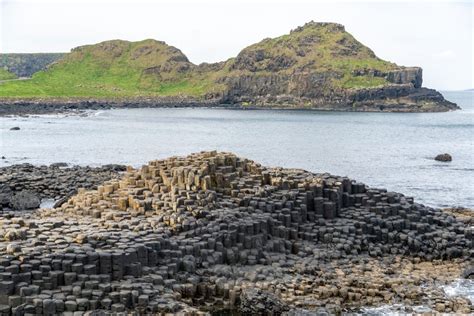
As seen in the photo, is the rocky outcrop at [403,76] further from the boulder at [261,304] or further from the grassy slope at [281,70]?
the boulder at [261,304]

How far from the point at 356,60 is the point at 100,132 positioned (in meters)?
105

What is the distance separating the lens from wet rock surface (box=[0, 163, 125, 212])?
105 ft

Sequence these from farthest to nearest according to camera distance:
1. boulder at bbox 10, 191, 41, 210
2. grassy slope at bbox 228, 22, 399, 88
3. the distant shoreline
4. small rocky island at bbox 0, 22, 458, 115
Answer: grassy slope at bbox 228, 22, 399, 88
small rocky island at bbox 0, 22, 458, 115
the distant shoreline
boulder at bbox 10, 191, 41, 210

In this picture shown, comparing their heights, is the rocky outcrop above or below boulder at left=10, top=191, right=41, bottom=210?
above

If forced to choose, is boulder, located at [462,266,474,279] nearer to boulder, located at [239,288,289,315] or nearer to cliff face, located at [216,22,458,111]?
boulder, located at [239,288,289,315]

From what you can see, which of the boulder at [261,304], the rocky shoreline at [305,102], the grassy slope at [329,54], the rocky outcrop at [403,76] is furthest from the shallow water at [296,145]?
the grassy slope at [329,54]

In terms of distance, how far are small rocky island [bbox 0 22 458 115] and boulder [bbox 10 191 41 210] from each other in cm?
11440

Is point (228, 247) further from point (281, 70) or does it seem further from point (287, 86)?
point (281, 70)

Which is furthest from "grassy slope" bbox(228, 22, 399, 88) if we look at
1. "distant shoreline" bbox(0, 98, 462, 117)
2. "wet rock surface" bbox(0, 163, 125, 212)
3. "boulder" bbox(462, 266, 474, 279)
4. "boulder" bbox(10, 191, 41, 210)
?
"boulder" bbox(462, 266, 474, 279)

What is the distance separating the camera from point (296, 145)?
79500 mm

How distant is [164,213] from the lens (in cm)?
2272

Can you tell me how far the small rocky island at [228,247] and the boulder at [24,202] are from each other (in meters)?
6.97

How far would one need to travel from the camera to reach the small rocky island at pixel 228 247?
17.7 m

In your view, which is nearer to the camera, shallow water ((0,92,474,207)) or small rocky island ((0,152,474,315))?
small rocky island ((0,152,474,315))
